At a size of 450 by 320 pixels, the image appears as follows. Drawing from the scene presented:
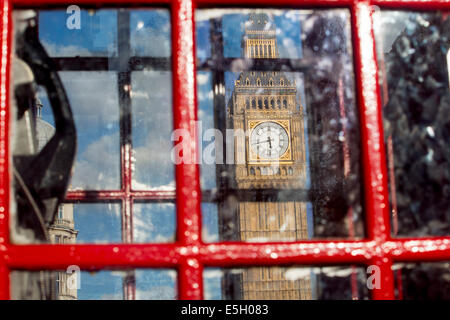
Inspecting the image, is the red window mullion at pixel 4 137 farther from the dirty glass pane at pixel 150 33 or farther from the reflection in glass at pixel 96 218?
the reflection in glass at pixel 96 218

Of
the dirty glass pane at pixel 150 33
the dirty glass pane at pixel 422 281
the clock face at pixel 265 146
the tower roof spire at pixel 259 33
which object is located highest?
the tower roof spire at pixel 259 33

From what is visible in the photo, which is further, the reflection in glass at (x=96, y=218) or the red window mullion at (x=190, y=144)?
the reflection in glass at (x=96, y=218)

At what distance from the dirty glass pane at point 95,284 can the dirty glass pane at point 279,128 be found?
0.51ft

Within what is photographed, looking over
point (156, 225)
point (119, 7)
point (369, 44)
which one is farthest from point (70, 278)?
point (369, 44)

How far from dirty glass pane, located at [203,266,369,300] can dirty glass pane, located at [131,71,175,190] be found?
236 millimetres

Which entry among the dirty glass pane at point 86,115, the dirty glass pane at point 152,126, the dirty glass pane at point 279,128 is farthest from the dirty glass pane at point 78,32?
the dirty glass pane at point 279,128

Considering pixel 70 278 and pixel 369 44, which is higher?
pixel 369 44

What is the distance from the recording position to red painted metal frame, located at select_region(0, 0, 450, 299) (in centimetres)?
89

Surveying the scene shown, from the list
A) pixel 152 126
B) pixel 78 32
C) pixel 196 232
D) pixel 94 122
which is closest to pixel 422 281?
pixel 196 232

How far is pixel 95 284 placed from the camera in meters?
1.26

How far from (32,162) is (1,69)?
0.65 ft

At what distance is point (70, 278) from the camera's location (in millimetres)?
1279

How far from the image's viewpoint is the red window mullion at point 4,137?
88 cm
